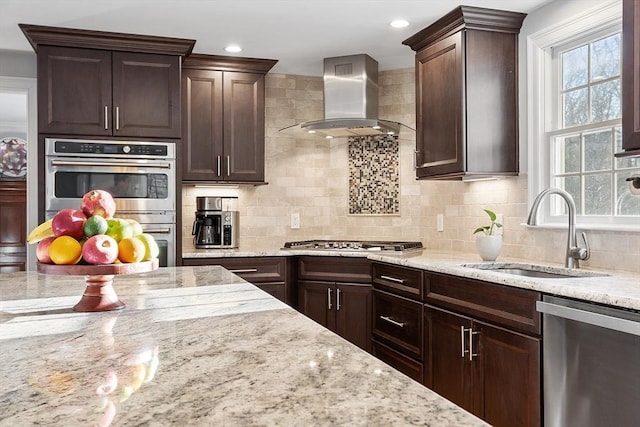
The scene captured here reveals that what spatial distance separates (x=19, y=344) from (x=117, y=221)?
0.44m

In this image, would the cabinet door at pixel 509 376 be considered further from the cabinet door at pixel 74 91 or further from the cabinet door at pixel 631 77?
the cabinet door at pixel 74 91

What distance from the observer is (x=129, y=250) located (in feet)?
4.84

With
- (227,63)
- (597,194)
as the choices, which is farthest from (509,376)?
(227,63)

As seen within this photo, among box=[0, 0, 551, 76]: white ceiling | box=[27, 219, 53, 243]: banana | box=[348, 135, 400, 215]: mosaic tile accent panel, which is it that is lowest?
box=[27, 219, 53, 243]: banana

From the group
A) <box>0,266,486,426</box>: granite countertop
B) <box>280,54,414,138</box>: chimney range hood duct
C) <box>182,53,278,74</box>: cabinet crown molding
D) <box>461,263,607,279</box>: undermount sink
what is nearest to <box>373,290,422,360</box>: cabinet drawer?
<box>461,263,607,279</box>: undermount sink

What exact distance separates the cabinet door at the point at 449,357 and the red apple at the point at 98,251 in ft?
6.02

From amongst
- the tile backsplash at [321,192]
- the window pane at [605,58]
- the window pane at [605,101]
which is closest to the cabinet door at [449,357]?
the tile backsplash at [321,192]

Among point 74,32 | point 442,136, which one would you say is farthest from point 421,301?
point 74,32

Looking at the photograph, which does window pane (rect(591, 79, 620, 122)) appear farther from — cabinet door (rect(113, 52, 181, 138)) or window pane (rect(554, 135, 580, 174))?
cabinet door (rect(113, 52, 181, 138))

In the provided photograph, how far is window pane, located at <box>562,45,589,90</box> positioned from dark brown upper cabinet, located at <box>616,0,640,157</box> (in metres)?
0.80

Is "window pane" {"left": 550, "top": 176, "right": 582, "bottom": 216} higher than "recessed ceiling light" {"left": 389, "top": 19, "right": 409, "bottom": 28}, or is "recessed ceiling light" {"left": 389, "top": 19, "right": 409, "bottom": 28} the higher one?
"recessed ceiling light" {"left": 389, "top": 19, "right": 409, "bottom": 28}

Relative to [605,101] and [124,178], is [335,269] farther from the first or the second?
[605,101]

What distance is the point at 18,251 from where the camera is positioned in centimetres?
753

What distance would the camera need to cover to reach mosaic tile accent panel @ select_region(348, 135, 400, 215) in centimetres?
455
